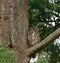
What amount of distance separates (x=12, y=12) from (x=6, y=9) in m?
0.07

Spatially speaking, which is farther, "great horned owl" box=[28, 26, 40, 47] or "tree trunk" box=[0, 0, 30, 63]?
"great horned owl" box=[28, 26, 40, 47]

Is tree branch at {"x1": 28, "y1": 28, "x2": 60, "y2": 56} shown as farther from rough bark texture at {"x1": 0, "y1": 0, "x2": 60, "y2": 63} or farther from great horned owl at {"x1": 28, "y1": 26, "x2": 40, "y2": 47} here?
great horned owl at {"x1": 28, "y1": 26, "x2": 40, "y2": 47}

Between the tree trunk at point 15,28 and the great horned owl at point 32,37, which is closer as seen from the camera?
the tree trunk at point 15,28

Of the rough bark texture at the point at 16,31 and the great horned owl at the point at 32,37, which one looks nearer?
the rough bark texture at the point at 16,31

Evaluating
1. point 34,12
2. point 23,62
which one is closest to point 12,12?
point 23,62

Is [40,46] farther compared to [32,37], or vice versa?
[32,37]

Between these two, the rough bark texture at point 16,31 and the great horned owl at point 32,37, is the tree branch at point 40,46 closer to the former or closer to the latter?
the rough bark texture at point 16,31

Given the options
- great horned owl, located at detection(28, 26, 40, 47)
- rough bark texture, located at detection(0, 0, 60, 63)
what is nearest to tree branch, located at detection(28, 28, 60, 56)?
rough bark texture, located at detection(0, 0, 60, 63)

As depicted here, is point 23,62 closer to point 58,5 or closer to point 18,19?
point 18,19

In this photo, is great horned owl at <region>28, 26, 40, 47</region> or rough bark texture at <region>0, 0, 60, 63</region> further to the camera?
great horned owl at <region>28, 26, 40, 47</region>

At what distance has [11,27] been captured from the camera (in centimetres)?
297

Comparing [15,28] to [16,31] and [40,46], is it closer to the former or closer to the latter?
[16,31]

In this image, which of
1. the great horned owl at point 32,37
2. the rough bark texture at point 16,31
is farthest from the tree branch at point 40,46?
the great horned owl at point 32,37

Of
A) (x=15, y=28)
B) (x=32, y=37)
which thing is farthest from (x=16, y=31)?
(x=32, y=37)
